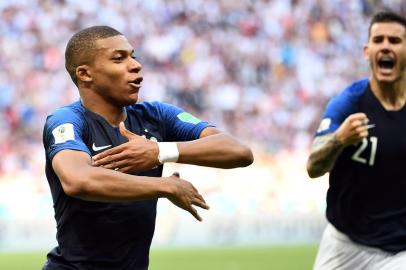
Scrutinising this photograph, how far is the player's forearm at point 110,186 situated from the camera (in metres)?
4.45

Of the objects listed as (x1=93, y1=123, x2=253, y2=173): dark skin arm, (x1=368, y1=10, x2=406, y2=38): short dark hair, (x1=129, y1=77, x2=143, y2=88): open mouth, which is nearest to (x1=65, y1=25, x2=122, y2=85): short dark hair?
(x1=129, y1=77, x2=143, y2=88): open mouth

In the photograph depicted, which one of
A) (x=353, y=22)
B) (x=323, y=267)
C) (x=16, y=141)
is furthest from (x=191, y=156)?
(x=353, y=22)

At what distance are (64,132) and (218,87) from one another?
15321 millimetres

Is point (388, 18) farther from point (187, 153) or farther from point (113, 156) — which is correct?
point (113, 156)

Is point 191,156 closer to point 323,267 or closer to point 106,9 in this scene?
point 323,267

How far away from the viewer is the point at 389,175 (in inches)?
256

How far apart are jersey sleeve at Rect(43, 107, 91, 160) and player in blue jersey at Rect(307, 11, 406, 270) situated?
205cm

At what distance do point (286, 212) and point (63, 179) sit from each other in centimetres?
1307

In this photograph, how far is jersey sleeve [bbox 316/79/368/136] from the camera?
643cm

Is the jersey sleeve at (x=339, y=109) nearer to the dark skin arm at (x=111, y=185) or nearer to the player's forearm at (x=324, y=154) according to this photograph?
the player's forearm at (x=324, y=154)

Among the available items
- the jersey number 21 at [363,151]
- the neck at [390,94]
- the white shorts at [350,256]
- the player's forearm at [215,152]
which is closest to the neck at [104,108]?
the player's forearm at [215,152]

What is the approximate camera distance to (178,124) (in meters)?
5.43

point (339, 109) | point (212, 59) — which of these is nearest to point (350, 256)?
point (339, 109)

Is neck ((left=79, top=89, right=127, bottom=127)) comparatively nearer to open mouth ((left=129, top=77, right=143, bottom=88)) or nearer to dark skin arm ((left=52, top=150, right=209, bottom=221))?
open mouth ((left=129, top=77, right=143, bottom=88))
